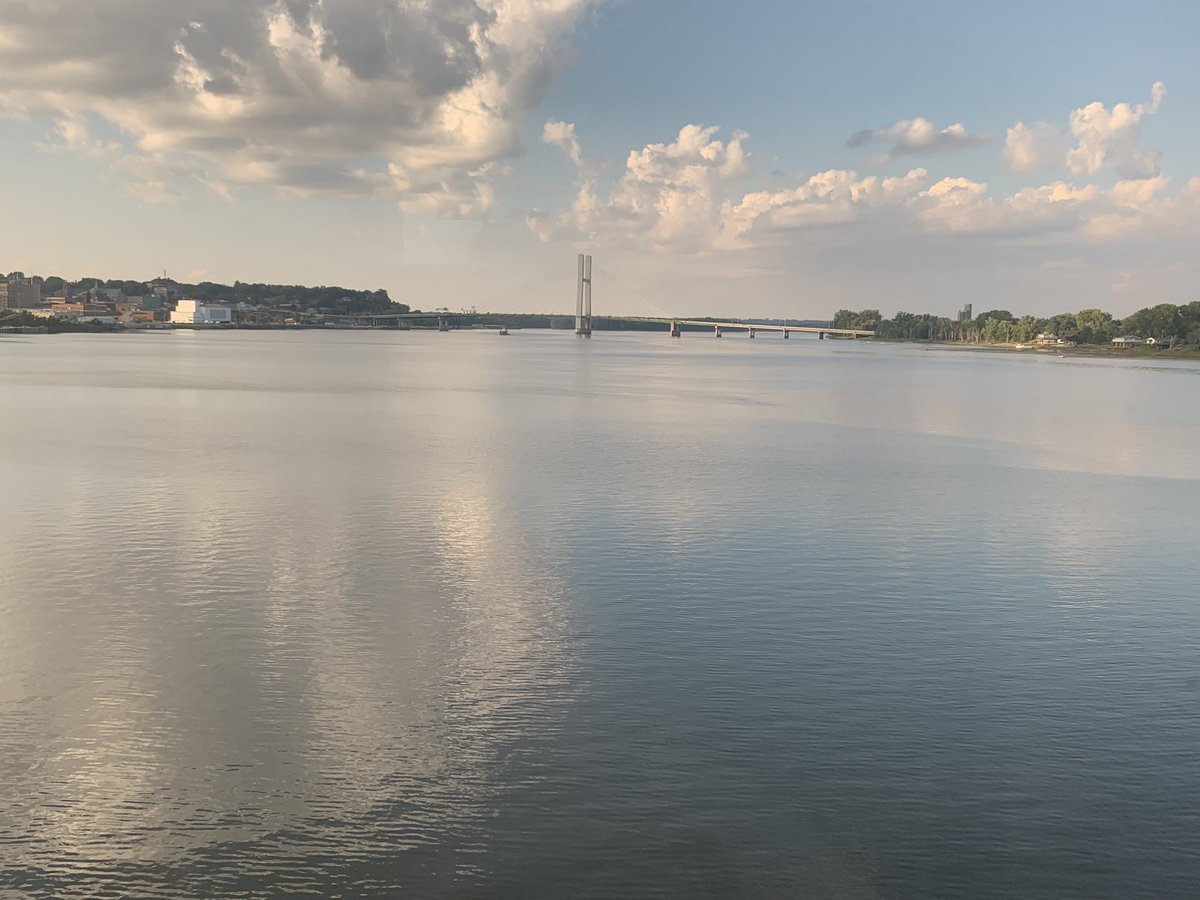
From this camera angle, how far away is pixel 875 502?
2678 centimetres

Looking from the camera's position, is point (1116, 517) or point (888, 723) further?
point (1116, 517)

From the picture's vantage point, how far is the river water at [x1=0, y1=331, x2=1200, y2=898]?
29.2ft

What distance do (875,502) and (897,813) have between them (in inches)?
702

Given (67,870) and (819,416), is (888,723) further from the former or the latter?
(819,416)

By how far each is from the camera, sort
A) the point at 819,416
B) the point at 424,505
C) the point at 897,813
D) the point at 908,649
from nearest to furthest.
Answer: the point at 897,813
the point at 908,649
the point at 424,505
the point at 819,416

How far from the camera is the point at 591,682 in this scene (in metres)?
12.8

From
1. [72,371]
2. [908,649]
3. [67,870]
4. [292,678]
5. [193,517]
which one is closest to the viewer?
[67,870]

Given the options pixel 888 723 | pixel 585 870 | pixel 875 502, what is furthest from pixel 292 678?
pixel 875 502

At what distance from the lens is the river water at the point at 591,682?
29.2ft

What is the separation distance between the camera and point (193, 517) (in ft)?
73.9

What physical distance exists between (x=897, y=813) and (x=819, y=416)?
46.0 m

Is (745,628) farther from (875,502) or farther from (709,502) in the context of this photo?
(875,502)

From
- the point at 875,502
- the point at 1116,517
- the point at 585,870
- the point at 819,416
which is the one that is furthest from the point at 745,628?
the point at 819,416

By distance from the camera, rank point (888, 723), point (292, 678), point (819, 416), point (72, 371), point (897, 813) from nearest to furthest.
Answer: point (897, 813), point (888, 723), point (292, 678), point (819, 416), point (72, 371)
